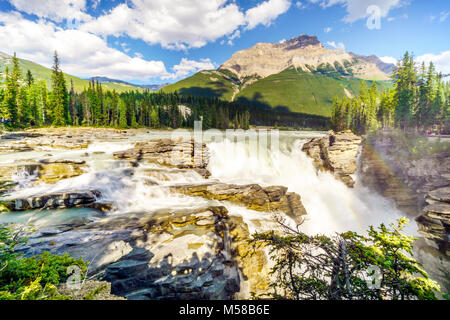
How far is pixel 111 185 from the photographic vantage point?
15820 mm

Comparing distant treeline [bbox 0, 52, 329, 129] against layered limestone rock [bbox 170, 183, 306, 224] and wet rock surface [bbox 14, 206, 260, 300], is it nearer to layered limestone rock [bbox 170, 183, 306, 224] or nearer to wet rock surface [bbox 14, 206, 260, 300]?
wet rock surface [bbox 14, 206, 260, 300]

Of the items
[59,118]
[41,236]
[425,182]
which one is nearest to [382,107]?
[425,182]

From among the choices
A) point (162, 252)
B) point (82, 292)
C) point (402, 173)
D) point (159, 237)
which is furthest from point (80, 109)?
point (402, 173)

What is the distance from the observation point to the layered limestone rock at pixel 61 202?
11719 mm

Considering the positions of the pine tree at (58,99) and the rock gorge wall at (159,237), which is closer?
the rock gorge wall at (159,237)

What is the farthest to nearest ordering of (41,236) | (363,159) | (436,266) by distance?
(363,159)
(436,266)
(41,236)

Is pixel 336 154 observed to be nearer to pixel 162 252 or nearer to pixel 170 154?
pixel 170 154

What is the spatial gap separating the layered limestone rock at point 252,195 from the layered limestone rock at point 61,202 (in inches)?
230

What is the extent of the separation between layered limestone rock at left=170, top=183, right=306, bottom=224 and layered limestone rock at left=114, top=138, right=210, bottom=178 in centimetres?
574

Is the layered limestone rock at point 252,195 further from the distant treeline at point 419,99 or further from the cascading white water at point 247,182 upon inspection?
the distant treeline at point 419,99

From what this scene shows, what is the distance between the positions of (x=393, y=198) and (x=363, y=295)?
3107 centimetres

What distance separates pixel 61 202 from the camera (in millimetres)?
12484

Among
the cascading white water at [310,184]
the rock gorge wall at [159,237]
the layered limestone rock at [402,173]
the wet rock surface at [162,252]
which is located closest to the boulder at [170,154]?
the cascading white water at [310,184]
